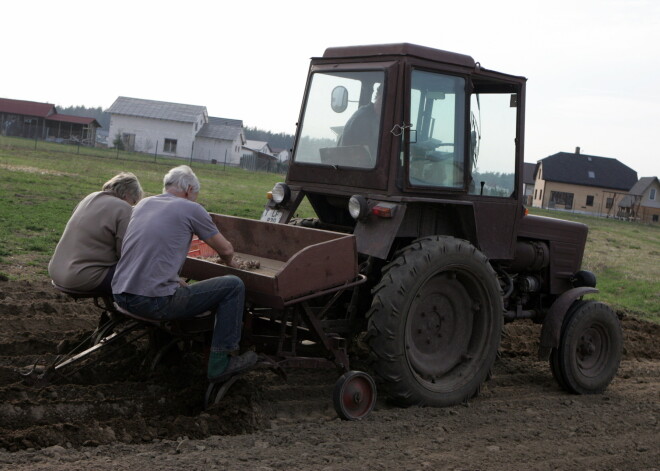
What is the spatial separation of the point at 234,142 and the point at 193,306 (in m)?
62.5

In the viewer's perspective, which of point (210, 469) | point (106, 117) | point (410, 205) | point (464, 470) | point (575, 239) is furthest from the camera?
point (106, 117)

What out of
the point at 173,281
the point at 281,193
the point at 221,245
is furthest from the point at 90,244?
the point at 281,193

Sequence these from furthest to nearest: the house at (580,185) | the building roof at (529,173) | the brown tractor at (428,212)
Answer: the building roof at (529,173), the house at (580,185), the brown tractor at (428,212)

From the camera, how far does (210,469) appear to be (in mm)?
4078

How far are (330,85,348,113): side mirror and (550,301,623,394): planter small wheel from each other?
107 inches

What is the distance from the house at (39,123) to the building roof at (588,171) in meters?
42.3

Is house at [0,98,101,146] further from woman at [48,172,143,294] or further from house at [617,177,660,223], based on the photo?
woman at [48,172,143,294]

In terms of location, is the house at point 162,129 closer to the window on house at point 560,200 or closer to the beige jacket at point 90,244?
the window on house at point 560,200

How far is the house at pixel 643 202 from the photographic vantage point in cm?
6434

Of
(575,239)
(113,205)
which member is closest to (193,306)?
(113,205)

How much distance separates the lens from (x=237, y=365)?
5.12 metres

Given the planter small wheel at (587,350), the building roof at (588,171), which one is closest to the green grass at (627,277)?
the planter small wheel at (587,350)

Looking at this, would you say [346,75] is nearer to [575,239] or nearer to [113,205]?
[113,205]

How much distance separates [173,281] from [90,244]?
845 millimetres
